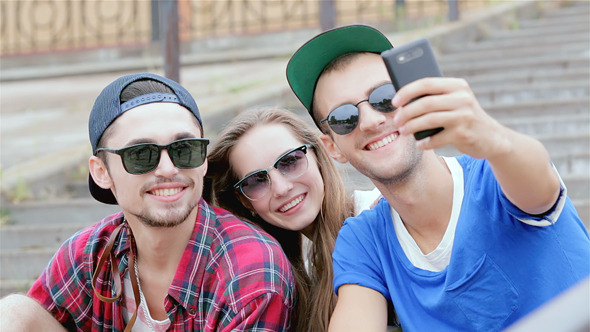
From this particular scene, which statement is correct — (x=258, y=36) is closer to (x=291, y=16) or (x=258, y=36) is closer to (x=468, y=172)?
(x=291, y=16)

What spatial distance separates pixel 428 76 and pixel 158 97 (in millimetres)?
1328

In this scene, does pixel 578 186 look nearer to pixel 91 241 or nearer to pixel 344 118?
pixel 344 118

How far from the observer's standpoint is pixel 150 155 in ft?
8.76

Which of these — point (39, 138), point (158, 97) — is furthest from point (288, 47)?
point (158, 97)

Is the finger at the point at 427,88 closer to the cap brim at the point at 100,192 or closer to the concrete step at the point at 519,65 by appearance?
the cap brim at the point at 100,192

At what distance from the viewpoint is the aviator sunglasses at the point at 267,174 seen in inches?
123

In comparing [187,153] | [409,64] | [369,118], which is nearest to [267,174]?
[187,153]

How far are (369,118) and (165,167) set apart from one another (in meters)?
0.78

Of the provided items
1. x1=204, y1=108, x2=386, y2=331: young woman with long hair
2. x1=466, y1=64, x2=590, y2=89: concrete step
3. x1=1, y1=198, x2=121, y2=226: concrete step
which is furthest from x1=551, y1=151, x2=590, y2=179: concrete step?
x1=1, y1=198, x2=121, y2=226: concrete step

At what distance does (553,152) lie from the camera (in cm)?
510

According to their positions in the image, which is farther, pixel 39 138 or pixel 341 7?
pixel 341 7

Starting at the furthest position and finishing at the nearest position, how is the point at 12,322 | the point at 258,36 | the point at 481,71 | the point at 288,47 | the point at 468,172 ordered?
the point at 258,36
the point at 288,47
the point at 481,71
the point at 12,322
the point at 468,172

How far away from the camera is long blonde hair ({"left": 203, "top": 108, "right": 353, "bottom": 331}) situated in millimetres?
3135

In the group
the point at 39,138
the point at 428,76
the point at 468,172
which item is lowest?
the point at 39,138
